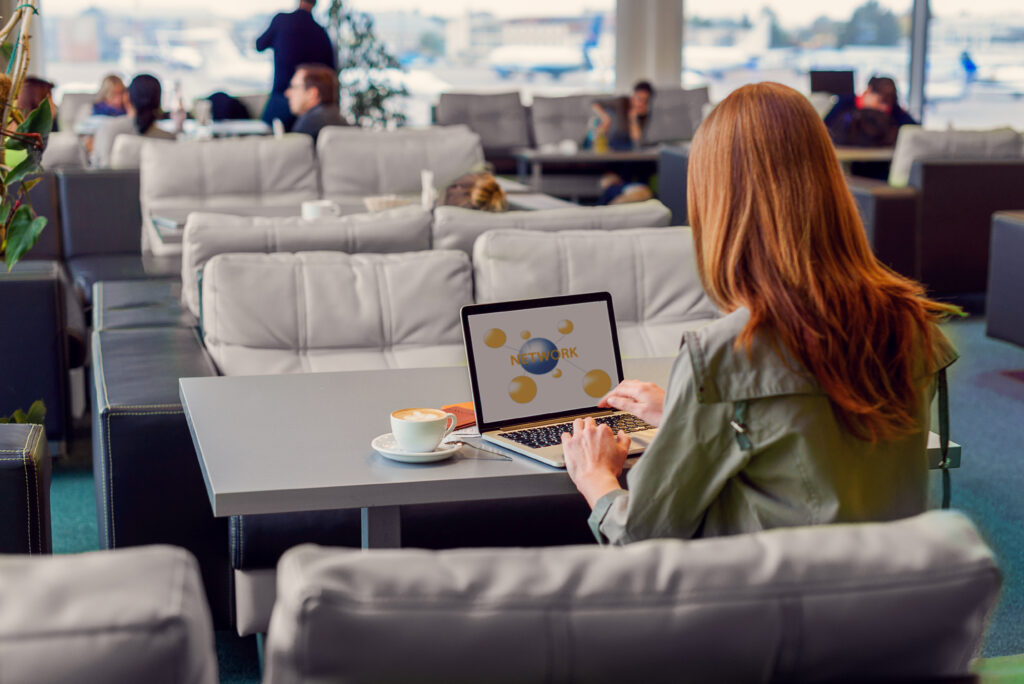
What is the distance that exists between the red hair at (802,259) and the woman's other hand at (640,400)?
0.40 m

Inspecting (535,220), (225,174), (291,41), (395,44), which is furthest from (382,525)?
(395,44)

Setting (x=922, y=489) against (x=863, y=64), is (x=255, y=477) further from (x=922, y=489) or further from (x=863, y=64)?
(x=863, y=64)

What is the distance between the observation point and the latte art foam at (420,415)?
1734mm

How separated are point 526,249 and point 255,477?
146cm

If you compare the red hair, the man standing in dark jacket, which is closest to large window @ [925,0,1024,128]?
the man standing in dark jacket

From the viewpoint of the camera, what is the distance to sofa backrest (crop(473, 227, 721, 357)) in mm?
2963

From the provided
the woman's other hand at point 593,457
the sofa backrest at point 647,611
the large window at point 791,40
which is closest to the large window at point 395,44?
the large window at point 791,40

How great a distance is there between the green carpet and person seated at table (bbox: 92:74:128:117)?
199 inches

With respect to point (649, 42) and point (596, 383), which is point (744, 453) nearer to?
point (596, 383)

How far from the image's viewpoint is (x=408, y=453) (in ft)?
5.62

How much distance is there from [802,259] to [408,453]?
0.63 metres

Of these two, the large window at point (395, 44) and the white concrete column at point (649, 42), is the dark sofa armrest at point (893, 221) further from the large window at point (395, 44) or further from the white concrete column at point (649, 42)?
the large window at point (395, 44)

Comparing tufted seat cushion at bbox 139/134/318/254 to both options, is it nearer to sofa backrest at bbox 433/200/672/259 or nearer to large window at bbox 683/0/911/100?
sofa backrest at bbox 433/200/672/259

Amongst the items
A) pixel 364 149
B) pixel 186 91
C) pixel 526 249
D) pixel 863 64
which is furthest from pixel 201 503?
pixel 863 64
